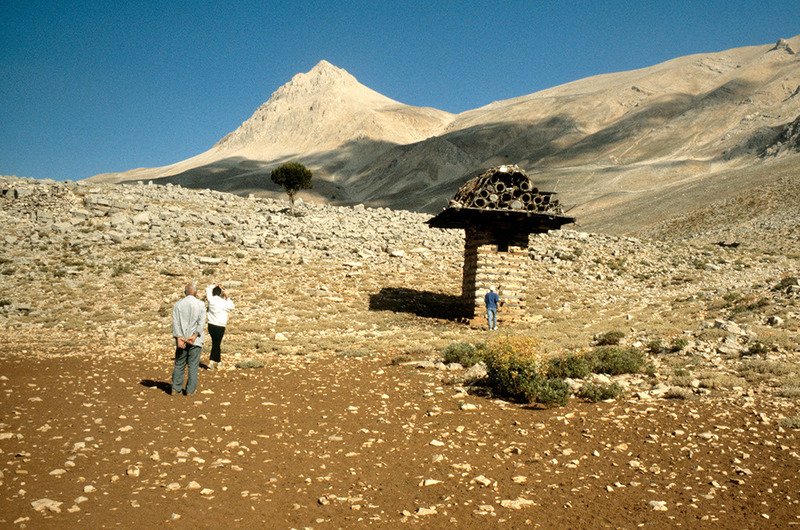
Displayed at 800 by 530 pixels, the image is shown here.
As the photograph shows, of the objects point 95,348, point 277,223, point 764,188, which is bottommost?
point 95,348

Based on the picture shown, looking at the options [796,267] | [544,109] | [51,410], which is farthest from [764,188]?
[544,109]

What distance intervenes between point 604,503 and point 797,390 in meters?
5.56

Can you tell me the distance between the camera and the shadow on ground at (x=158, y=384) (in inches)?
403

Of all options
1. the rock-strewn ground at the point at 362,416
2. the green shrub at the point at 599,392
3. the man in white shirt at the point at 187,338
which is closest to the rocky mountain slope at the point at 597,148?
the rock-strewn ground at the point at 362,416

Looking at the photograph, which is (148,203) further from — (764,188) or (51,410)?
(764,188)

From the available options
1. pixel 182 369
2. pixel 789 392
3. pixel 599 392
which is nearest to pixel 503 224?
pixel 599 392

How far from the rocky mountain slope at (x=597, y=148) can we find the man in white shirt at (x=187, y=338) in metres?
61.2

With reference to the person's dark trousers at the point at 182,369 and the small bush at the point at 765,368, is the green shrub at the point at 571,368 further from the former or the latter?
the person's dark trousers at the point at 182,369

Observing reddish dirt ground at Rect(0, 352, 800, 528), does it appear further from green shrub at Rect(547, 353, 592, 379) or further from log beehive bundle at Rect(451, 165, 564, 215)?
log beehive bundle at Rect(451, 165, 564, 215)

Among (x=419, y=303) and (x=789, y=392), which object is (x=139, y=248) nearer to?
(x=419, y=303)

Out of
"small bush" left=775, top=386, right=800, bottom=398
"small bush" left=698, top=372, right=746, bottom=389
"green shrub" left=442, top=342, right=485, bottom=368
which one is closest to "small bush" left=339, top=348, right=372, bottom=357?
"green shrub" left=442, top=342, right=485, bottom=368

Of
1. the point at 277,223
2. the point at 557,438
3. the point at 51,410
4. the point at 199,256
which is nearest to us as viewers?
the point at 557,438

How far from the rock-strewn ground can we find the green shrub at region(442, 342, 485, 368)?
575 mm

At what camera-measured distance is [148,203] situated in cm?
3247
